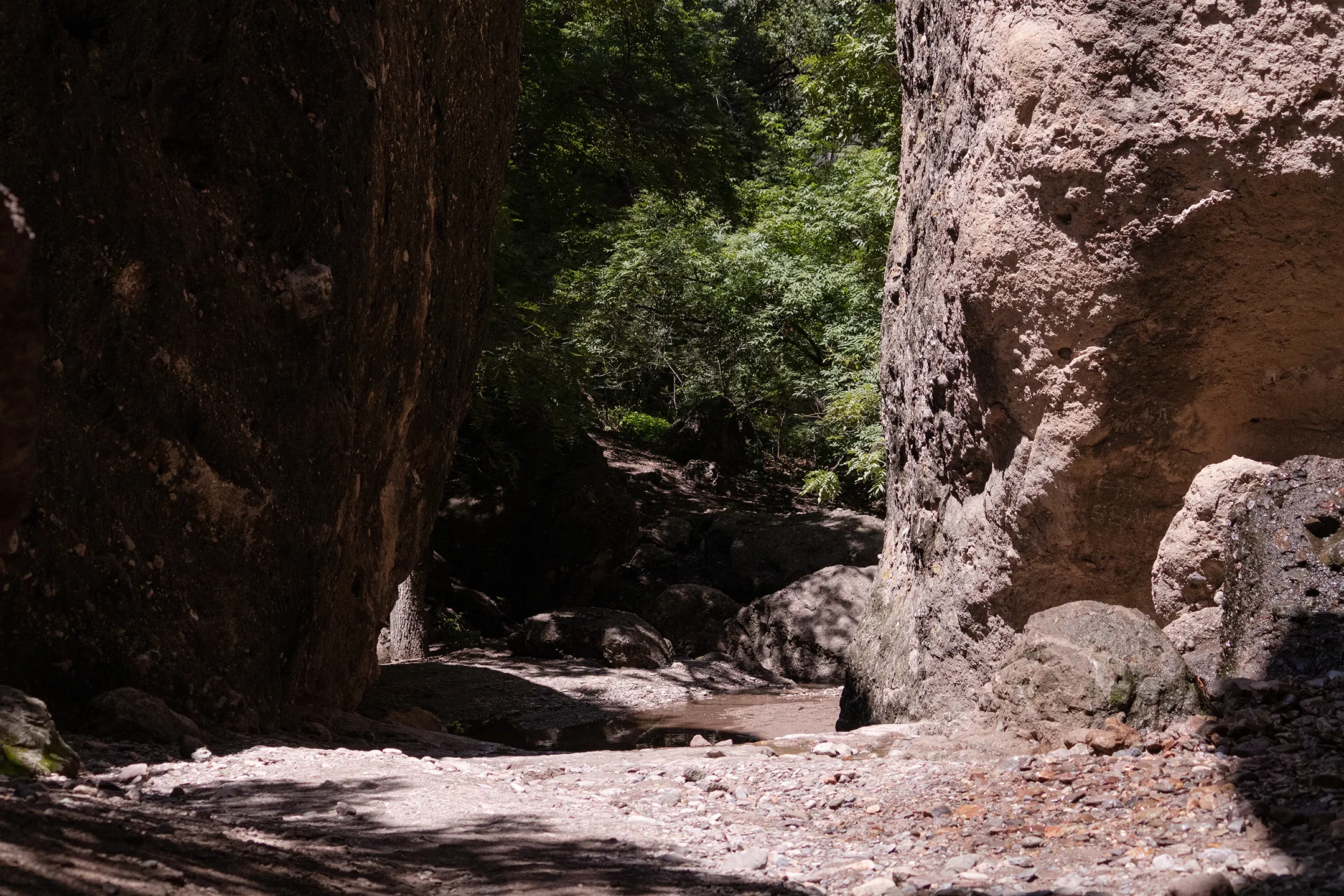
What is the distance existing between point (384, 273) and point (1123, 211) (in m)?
5.08

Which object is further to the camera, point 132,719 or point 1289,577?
point 132,719

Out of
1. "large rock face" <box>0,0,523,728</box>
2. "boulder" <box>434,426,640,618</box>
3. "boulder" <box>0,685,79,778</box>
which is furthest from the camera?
"boulder" <box>434,426,640,618</box>

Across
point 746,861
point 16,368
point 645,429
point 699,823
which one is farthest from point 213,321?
point 645,429

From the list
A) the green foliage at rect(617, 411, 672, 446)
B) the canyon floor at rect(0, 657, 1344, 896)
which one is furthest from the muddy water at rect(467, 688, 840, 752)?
the green foliage at rect(617, 411, 672, 446)

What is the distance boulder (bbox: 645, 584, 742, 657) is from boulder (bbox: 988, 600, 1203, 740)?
438 inches

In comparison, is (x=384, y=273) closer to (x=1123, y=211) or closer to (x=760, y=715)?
(x=1123, y=211)

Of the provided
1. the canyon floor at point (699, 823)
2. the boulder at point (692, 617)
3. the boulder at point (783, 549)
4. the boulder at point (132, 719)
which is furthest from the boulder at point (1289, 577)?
the boulder at point (783, 549)

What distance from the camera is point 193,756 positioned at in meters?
5.69

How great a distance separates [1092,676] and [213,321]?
5.15 m

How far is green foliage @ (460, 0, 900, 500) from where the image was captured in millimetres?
15977

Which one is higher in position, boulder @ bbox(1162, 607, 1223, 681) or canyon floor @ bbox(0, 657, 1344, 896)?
boulder @ bbox(1162, 607, 1223, 681)

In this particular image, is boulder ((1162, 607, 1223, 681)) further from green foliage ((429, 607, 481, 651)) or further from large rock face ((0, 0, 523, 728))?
green foliage ((429, 607, 481, 651))

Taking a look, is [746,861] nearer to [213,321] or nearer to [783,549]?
[213,321]

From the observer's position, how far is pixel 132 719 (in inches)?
227
